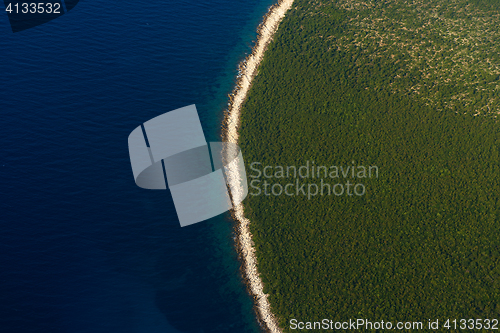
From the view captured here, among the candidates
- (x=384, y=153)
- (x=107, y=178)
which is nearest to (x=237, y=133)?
(x=107, y=178)

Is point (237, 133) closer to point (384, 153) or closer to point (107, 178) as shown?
point (107, 178)

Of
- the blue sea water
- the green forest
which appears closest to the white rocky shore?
the green forest

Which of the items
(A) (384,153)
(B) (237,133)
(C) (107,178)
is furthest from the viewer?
(B) (237,133)

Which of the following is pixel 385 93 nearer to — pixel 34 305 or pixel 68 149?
pixel 68 149

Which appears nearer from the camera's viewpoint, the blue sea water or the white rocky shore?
the blue sea water

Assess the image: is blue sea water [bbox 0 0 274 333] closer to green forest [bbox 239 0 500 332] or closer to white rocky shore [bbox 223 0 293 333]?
white rocky shore [bbox 223 0 293 333]

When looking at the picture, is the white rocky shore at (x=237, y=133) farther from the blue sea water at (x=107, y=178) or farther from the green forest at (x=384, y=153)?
the blue sea water at (x=107, y=178)
